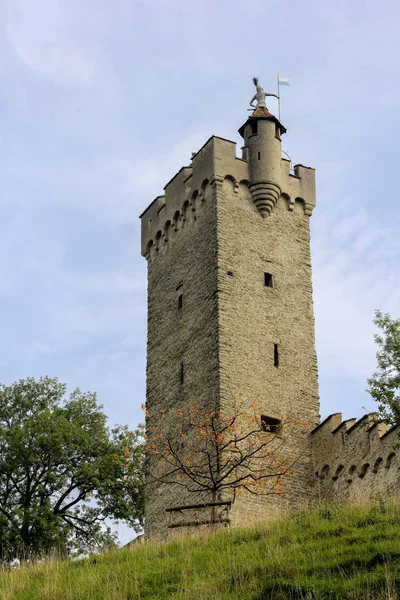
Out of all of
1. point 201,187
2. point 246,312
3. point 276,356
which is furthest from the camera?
point 201,187

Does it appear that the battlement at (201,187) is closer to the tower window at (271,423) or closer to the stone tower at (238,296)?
the stone tower at (238,296)

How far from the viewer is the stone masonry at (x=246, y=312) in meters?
25.1

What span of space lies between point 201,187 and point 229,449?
7605 millimetres

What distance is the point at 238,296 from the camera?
26.5 metres

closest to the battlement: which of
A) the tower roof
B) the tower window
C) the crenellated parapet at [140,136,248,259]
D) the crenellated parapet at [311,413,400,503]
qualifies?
the crenellated parapet at [140,136,248,259]

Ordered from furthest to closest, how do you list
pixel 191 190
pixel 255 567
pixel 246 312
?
pixel 191 190 → pixel 246 312 → pixel 255 567

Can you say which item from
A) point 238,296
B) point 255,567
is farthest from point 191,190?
point 255,567

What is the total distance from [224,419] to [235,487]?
7.10ft

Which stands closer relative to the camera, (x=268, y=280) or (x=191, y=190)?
(x=268, y=280)

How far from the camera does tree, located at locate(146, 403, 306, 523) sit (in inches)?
934

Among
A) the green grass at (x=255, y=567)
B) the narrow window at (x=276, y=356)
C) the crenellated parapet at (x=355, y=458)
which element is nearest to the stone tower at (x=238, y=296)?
the narrow window at (x=276, y=356)

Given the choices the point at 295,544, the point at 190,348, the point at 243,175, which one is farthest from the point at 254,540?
the point at 243,175

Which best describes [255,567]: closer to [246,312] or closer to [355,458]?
[355,458]

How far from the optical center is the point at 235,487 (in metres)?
22.6
